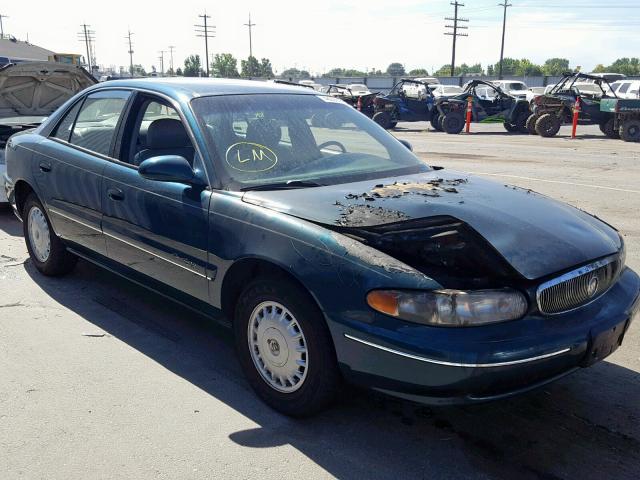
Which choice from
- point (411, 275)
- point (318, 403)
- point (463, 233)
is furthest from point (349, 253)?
point (318, 403)

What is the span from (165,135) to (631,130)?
724 inches

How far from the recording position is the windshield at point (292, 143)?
141 inches

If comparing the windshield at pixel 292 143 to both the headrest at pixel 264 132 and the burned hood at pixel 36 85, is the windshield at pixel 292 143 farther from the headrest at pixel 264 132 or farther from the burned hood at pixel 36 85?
the burned hood at pixel 36 85

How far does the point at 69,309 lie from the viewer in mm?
4578

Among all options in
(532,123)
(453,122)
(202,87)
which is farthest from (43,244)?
(453,122)

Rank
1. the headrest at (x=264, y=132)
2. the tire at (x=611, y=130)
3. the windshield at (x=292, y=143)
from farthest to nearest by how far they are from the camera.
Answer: the tire at (x=611, y=130) → the headrest at (x=264, y=132) → the windshield at (x=292, y=143)

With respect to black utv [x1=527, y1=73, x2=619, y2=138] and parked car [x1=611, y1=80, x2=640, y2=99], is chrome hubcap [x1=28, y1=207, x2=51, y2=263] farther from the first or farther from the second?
parked car [x1=611, y1=80, x2=640, y2=99]

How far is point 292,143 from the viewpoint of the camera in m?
3.88

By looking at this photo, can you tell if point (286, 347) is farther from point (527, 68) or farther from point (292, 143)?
point (527, 68)

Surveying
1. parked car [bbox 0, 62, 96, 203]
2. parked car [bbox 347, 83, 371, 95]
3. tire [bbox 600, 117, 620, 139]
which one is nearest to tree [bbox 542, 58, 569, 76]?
parked car [bbox 347, 83, 371, 95]

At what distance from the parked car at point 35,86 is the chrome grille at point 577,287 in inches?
283

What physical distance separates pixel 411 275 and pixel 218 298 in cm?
122

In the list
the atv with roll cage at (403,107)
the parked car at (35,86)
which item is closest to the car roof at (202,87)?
the parked car at (35,86)

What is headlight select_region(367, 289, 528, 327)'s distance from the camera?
258 cm
